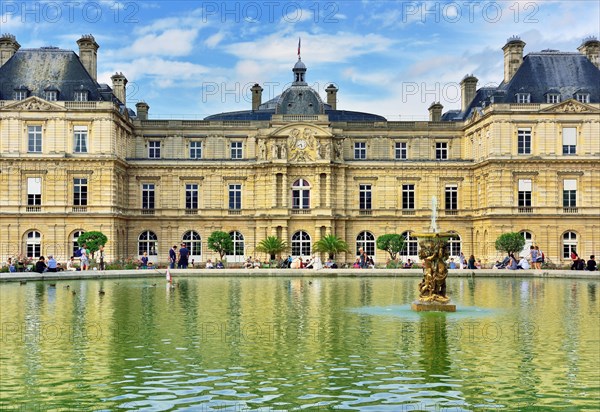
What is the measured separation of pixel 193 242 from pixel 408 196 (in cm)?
1642

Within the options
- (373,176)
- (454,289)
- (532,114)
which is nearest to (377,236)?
(373,176)

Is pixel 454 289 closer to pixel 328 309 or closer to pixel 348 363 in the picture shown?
pixel 328 309

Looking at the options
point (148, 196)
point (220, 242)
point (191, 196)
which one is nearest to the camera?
point (220, 242)

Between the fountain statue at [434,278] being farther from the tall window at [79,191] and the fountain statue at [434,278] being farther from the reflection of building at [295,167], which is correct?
the tall window at [79,191]

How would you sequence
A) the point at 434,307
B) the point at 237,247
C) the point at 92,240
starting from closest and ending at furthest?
the point at 434,307
the point at 92,240
the point at 237,247

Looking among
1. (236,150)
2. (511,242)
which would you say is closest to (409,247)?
(511,242)

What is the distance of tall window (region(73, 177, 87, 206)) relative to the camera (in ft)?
189

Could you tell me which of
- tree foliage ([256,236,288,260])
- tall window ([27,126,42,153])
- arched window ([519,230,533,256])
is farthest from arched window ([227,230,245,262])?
arched window ([519,230,533,256])

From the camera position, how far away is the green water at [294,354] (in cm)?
1361

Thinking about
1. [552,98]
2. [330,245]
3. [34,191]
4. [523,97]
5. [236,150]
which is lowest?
[330,245]

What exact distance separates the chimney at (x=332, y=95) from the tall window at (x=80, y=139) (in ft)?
91.9

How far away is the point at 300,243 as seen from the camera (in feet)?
201

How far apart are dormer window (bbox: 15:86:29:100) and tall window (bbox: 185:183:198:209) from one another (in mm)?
13067

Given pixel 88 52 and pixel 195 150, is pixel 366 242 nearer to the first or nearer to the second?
pixel 195 150
